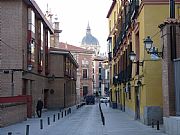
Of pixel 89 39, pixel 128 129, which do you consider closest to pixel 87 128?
pixel 128 129

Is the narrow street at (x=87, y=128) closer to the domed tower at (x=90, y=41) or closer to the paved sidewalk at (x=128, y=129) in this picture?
the paved sidewalk at (x=128, y=129)

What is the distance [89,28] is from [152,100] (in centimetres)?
14671

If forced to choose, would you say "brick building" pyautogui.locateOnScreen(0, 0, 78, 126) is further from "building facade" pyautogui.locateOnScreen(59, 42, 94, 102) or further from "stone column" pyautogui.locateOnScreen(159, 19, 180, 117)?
"building facade" pyautogui.locateOnScreen(59, 42, 94, 102)

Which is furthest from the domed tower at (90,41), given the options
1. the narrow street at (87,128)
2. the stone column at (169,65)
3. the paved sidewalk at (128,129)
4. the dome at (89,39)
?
the stone column at (169,65)

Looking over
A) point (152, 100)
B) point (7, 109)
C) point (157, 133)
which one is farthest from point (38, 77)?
point (157, 133)

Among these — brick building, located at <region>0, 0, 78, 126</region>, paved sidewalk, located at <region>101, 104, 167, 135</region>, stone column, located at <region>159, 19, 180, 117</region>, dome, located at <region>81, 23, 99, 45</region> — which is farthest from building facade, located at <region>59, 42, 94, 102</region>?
stone column, located at <region>159, 19, 180, 117</region>

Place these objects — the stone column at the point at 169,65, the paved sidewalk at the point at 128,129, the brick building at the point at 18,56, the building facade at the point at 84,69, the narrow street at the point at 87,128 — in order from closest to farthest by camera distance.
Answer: the stone column at the point at 169,65, the paved sidewalk at the point at 128,129, the narrow street at the point at 87,128, the brick building at the point at 18,56, the building facade at the point at 84,69

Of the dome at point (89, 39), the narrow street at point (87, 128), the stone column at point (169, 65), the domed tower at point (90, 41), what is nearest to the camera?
the stone column at point (169, 65)

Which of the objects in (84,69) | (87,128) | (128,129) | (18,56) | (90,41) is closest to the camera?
(128,129)

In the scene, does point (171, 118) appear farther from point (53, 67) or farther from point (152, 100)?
point (53, 67)

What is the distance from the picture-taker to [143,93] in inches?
915

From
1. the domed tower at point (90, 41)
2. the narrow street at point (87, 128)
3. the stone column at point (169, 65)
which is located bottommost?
the narrow street at point (87, 128)

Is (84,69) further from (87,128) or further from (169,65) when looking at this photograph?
(169,65)

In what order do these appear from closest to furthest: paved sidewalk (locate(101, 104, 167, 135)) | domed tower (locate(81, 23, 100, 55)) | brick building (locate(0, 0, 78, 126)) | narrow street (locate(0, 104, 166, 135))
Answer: paved sidewalk (locate(101, 104, 167, 135)) → narrow street (locate(0, 104, 166, 135)) → brick building (locate(0, 0, 78, 126)) → domed tower (locate(81, 23, 100, 55))
